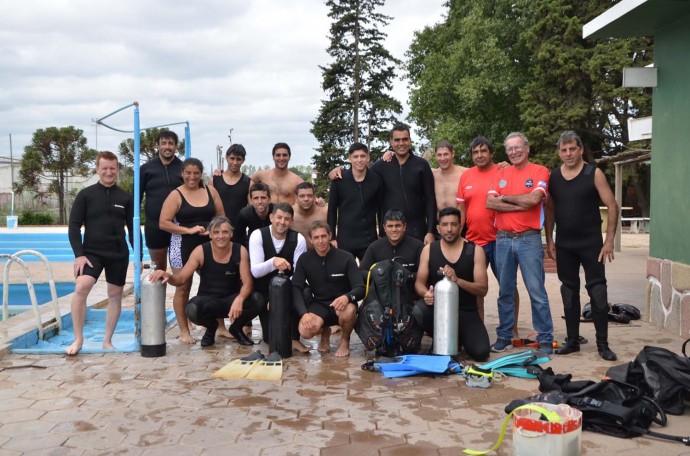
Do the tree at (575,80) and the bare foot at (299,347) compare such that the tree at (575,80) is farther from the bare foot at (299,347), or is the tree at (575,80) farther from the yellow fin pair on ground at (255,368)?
the yellow fin pair on ground at (255,368)

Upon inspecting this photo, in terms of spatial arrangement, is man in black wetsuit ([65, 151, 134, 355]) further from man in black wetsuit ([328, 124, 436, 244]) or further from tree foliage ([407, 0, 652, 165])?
tree foliage ([407, 0, 652, 165])

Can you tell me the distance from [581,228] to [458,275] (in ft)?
3.78

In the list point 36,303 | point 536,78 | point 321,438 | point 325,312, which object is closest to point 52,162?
point 536,78

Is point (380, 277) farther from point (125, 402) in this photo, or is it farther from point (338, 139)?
point (338, 139)

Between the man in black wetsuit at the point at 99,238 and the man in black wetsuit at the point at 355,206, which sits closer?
the man in black wetsuit at the point at 99,238

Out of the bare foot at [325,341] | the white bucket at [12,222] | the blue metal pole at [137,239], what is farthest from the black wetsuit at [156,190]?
the white bucket at [12,222]

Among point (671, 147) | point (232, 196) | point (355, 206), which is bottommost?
point (355, 206)

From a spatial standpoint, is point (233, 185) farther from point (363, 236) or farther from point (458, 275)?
point (458, 275)

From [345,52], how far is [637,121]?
26011 mm

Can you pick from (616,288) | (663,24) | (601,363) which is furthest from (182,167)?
(616,288)

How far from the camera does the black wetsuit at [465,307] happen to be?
18.7 feet

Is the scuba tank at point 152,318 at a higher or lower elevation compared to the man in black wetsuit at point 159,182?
lower

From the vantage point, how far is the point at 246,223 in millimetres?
6715

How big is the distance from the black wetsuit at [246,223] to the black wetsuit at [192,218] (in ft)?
0.98
